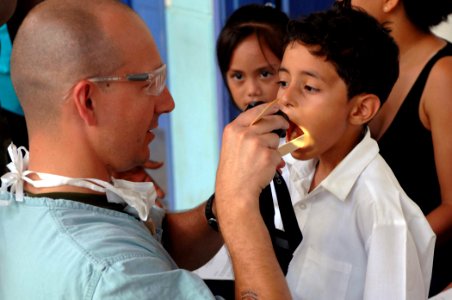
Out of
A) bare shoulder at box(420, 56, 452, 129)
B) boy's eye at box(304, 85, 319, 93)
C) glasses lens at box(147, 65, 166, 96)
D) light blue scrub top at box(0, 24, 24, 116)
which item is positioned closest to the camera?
glasses lens at box(147, 65, 166, 96)

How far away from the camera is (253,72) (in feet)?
7.93

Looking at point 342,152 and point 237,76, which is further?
point 237,76

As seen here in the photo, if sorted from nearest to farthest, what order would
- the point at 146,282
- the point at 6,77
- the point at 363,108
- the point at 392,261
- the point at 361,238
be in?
the point at 146,282, the point at 392,261, the point at 361,238, the point at 363,108, the point at 6,77

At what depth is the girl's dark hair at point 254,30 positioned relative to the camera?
244 centimetres

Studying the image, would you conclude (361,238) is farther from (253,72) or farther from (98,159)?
(253,72)

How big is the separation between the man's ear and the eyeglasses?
23mm

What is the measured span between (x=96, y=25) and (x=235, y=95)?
3.90 ft

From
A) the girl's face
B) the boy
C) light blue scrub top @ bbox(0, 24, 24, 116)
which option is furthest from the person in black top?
light blue scrub top @ bbox(0, 24, 24, 116)

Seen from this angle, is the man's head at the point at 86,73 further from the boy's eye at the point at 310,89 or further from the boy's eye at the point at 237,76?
the boy's eye at the point at 237,76

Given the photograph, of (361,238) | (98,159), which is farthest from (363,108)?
(98,159)

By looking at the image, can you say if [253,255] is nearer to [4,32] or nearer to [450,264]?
[450,264]

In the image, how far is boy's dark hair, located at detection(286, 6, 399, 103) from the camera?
1.57 metres

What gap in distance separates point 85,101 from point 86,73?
0.06 meters

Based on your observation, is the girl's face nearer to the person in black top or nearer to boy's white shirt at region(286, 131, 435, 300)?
the person in black top
